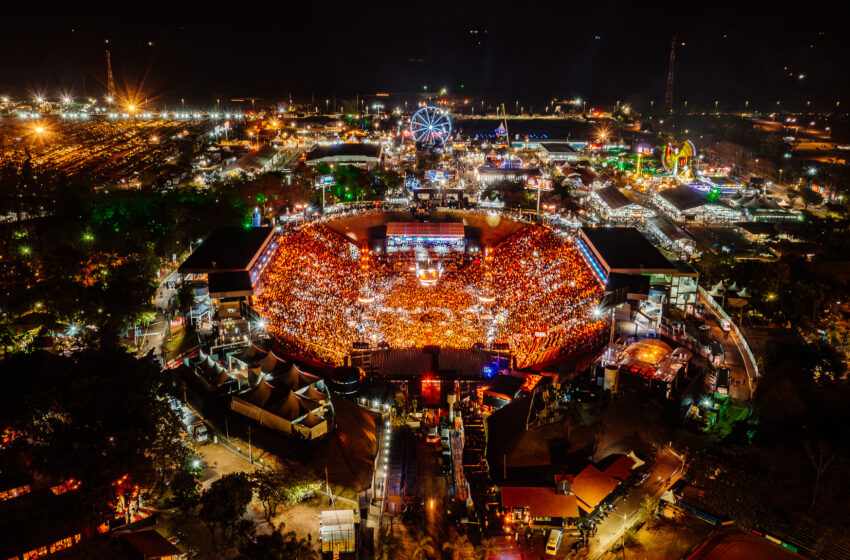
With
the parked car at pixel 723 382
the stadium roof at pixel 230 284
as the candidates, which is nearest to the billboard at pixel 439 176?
the stadium roof at pixel 230 284

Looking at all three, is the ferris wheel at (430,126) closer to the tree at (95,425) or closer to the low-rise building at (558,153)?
the low-rise building at (558,153)

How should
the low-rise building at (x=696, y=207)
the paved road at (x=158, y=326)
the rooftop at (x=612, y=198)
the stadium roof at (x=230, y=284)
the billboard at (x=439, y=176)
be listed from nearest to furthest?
the paved road at (x=158, y=326), the stadium roof at (x=230, y=284), the low-rise building at (x=696, y=207), the rooftop at (x=612, y=198), the billboard at (x=439, y=176)

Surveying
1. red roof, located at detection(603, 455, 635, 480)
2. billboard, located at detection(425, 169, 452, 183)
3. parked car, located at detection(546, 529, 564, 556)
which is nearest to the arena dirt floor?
billboard, located at detection(425, 169, 452, 183)

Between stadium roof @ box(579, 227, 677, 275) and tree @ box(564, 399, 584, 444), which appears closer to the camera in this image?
tree @ box(564, 399, 584, 444)

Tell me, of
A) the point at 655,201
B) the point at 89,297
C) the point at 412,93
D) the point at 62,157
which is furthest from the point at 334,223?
the point at 412,93

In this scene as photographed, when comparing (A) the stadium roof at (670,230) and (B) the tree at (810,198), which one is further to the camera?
(B) the tree at (810,198)

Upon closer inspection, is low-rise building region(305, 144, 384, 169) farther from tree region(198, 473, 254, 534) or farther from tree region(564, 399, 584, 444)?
tree region(198, 473, 254, 534)

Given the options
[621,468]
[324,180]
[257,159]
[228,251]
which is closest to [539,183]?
[324,180]
